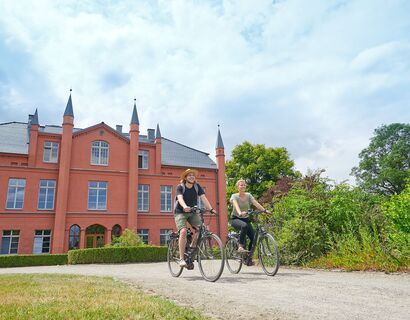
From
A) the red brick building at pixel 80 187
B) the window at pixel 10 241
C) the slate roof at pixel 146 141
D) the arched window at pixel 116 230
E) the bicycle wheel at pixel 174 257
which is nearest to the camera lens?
the bicycle wheel at pixel 174 257

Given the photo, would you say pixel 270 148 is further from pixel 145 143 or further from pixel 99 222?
pixel 99 222

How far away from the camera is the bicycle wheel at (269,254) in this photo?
6586mm

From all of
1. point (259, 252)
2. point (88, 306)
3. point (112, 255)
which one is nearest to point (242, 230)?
point (259, 252)

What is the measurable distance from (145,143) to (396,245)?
26683mm

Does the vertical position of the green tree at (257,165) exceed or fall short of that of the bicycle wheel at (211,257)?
it exceeds it

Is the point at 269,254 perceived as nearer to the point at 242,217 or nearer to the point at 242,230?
the point at 242,230

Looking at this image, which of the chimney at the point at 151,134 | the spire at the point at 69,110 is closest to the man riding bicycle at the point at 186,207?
the spire at the point at 69,110

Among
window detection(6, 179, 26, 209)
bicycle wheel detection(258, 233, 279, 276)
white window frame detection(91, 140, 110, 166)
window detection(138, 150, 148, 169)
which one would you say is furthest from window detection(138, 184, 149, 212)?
bicycle wheel detection(258, 233, 279, 276)

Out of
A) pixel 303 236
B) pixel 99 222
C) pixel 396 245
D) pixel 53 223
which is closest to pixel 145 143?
pixel 99 222

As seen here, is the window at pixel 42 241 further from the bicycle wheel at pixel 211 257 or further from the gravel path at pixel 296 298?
the gravel path at pixel 296 298

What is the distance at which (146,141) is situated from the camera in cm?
3466

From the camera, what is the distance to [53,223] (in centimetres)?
2661

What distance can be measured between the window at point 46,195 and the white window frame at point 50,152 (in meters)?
1.88

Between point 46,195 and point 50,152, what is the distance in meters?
3.64
